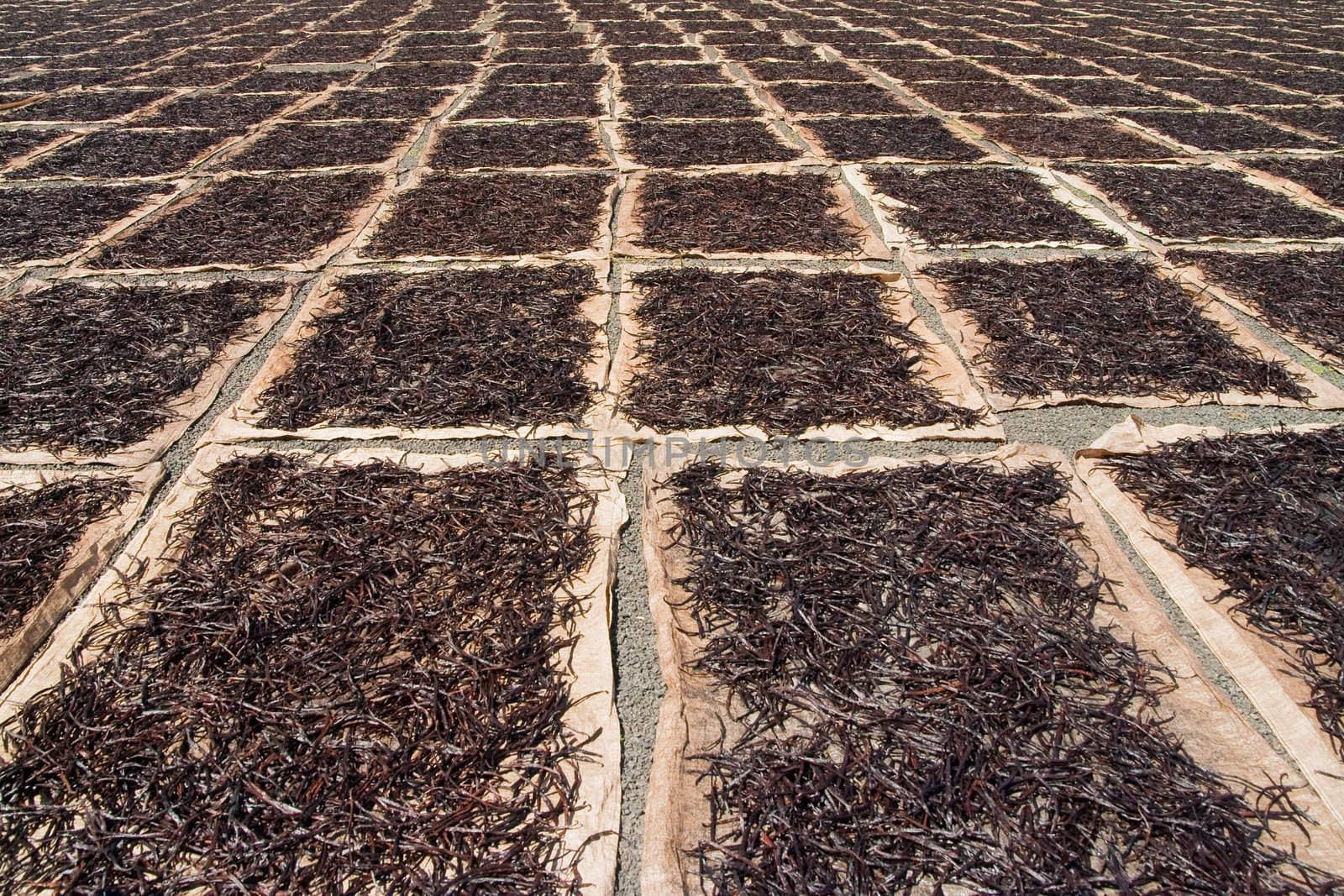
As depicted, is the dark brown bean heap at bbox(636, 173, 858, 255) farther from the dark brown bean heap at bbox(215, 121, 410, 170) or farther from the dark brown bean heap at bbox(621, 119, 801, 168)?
the dark brown bean heap at bbox(215, 121, 410, 170)

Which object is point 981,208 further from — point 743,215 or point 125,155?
point 125,155

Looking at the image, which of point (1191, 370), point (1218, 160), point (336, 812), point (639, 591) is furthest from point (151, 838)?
point (1218, 160)

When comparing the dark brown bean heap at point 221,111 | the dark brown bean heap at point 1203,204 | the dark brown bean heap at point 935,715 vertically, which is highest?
the dark brown bean heap at point 221,111

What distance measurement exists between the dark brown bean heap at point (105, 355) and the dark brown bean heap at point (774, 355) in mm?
1995

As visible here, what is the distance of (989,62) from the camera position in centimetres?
884

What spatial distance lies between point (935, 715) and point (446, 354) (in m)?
2.44

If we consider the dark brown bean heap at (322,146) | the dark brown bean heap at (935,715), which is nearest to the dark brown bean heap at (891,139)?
the dark brown bean heap at (322,146)

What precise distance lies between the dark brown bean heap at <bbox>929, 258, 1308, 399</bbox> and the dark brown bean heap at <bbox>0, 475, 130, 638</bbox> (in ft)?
11.4

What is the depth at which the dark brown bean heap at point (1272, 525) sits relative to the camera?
1929 millimetres

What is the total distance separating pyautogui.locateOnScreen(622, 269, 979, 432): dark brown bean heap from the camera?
2.78 m

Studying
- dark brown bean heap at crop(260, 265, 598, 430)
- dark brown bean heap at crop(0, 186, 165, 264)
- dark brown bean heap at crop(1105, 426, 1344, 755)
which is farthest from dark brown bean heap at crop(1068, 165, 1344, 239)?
dark brown bean heap at crop(0, 186, 165, 264)

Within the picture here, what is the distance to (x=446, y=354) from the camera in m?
3.09

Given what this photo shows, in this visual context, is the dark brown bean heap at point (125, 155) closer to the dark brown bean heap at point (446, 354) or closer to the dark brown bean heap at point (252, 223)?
the dark brown bean heap at point (252, 223)

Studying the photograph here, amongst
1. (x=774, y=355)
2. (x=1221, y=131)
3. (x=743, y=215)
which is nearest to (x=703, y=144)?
(x=743, y=215)
